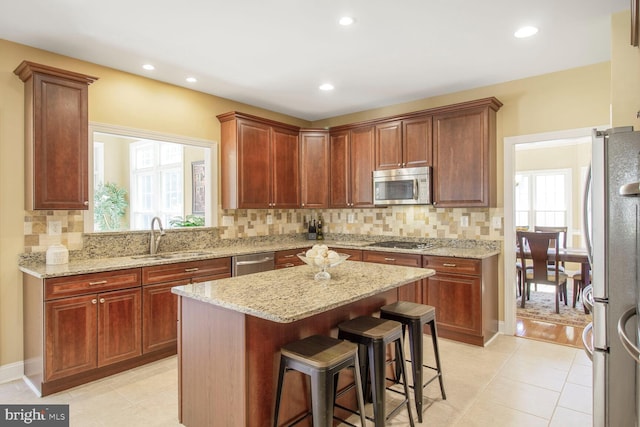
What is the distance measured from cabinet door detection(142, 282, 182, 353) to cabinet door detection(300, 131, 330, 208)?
229cm

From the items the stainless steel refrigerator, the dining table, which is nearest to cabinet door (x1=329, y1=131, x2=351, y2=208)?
the dining table

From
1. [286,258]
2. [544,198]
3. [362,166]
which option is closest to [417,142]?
[362,166]

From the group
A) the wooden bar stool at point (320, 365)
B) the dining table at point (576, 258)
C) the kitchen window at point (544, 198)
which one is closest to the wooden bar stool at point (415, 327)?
the wooden bar stool at point (320, 365)

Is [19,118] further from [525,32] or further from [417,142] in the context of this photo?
[525,32]

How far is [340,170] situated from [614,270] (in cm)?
354

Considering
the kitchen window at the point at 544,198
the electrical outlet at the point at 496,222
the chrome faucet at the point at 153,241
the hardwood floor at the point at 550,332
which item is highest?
the kitchen window at the point at 544,198

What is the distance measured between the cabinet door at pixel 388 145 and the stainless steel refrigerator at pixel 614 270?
8.59ft

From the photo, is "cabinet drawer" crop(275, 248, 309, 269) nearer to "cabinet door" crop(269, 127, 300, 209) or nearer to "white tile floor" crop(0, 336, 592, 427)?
"cabinet door" crop(269, 127, 300, 209)

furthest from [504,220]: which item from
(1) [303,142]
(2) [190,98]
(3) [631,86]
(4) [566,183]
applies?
(4) [566,183]

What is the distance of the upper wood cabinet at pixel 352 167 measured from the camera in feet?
15.8

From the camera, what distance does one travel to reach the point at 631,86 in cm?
255

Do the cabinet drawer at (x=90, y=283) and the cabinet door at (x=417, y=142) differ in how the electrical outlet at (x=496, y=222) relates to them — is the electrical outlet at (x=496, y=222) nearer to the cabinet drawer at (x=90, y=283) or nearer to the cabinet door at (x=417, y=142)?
the cabinet door at (x=417, y=142)

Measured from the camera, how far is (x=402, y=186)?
14.6ft

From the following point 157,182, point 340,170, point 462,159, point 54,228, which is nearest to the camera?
point 54,228
